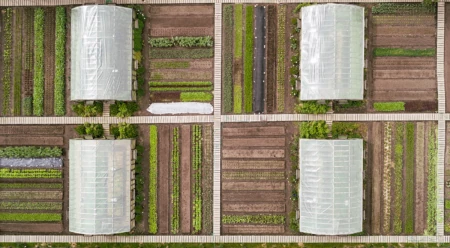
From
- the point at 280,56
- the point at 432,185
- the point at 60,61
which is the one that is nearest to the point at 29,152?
the point at 60,61

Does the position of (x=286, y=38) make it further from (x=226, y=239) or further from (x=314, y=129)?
(x=226, y=239)

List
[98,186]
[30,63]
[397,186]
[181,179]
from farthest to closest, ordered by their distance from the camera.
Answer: [30,63]
[181,179]
[397,186]
[98,186]

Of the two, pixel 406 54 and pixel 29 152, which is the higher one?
pixel 406 54

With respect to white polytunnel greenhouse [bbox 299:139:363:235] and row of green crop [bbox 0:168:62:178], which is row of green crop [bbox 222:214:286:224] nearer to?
white polytunnel greenhouse [bbox 299:139:363:235]

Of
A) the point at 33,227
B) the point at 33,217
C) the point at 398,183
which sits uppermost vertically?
the point at 398,183

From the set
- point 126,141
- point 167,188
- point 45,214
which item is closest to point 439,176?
point 167,188

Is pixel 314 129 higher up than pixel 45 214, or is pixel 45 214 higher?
pixel 314 129

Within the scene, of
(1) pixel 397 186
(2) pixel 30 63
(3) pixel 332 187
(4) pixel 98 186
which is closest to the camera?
(3) pixel 332 187

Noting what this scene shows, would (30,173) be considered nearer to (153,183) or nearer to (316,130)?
(153,183)
